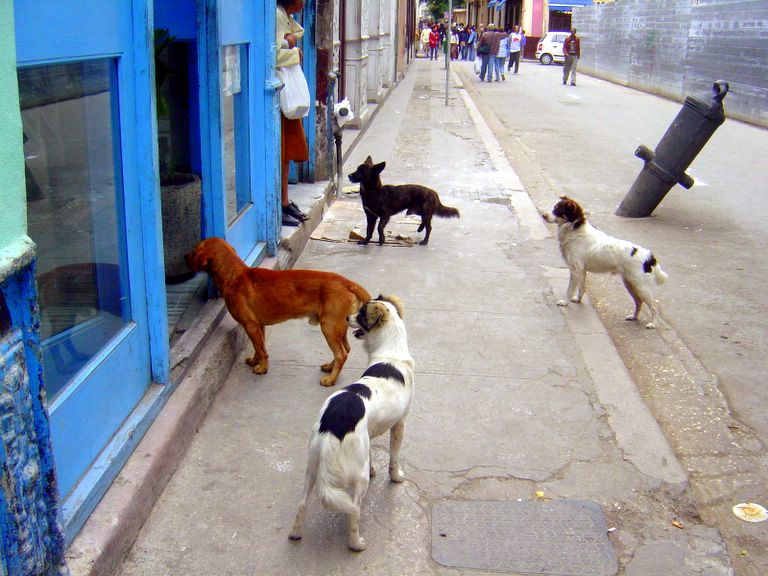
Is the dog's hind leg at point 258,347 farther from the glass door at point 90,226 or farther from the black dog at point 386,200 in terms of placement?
the black dog at point 386,200

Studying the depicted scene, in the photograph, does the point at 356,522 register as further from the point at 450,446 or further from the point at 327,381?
the point at 327,381

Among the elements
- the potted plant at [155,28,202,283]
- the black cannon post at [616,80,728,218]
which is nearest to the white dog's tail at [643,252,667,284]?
the potted plant at [155,28,202,283]

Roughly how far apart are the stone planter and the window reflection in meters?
1.92

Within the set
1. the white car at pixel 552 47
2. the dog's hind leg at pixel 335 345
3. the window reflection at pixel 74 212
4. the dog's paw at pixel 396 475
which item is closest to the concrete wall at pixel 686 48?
the white car at pixel 552 47

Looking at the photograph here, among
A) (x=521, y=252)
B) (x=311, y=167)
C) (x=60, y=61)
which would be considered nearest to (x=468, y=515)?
(x=60, y=61)

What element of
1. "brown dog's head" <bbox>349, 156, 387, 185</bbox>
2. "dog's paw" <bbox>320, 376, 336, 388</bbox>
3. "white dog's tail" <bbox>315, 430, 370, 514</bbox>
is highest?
"brown dog's head" <bbox>349, 156, 387, 185</bbox>

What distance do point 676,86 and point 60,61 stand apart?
26.1m

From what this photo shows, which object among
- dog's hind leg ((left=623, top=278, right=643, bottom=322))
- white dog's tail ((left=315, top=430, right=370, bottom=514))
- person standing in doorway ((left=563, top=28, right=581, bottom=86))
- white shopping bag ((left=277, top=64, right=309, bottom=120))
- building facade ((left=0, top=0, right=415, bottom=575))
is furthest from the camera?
person standing in doorway ((left=563, top=28, right=581, bottom=86))

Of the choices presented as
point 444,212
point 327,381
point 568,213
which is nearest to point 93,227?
point 327,381

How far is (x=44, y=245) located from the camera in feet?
10.5

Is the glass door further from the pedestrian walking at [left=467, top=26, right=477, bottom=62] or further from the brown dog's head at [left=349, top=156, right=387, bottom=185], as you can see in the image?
the pedestrian walking at [left=467, top=26, right=477, bottom=62]

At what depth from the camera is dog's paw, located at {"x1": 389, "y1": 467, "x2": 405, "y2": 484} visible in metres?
3.64

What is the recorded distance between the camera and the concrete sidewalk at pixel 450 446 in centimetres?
319

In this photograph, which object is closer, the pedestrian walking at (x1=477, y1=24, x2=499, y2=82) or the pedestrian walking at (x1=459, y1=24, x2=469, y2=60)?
the pedestrian walking at (x1=477, y1=24, x2=499, y2=82)
